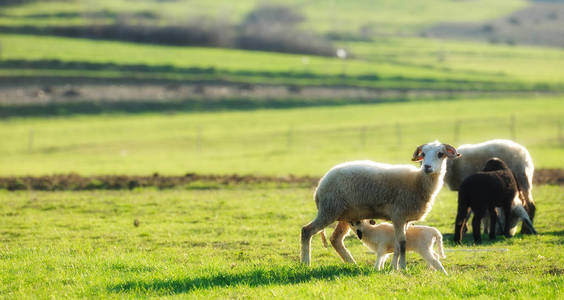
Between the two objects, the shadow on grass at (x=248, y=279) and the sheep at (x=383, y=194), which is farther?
the sheep at (x=383, y=194)

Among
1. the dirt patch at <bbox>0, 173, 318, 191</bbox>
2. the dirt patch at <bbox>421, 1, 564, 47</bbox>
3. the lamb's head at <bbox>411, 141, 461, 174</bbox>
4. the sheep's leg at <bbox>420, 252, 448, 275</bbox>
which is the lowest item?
the dirt patch at <bbox>0, 173, 318, 191</bbox>

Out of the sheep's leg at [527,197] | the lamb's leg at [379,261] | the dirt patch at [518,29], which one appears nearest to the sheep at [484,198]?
the sheep's leg at [527,197]

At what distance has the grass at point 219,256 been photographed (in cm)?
895

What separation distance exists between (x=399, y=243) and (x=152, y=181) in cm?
1502

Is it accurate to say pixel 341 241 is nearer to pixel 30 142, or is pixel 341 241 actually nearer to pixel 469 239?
pixel 469 239

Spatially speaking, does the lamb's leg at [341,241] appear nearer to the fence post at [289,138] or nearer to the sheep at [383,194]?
the sheep at [383,194]

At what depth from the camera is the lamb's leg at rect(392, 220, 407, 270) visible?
10734 millimetres

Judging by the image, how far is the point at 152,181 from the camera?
24.2 metres

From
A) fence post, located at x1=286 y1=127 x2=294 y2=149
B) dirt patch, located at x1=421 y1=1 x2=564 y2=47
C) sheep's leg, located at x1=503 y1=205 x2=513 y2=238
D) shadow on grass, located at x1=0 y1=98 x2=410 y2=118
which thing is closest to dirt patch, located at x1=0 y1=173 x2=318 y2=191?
sheep's leg, located at x1=503 y1=205 x2=513 y2=238

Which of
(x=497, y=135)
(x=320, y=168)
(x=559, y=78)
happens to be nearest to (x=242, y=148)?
(x=320, y=168)

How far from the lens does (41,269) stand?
10.3 metres

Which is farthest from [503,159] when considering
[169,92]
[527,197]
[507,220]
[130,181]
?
[169,92]

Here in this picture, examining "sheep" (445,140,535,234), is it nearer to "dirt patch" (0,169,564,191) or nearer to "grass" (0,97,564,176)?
"dirt patch" (0,169,564,191)

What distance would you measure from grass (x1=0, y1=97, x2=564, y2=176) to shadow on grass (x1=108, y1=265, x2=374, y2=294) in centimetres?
1812
